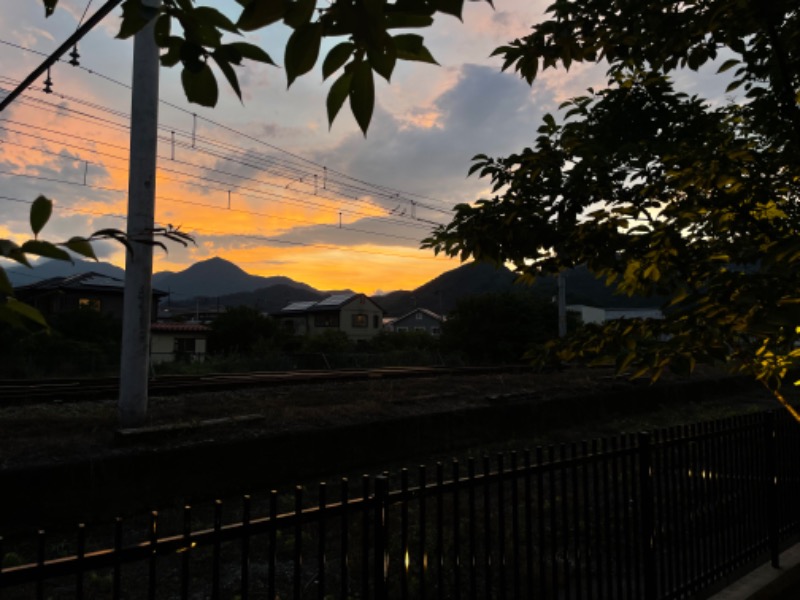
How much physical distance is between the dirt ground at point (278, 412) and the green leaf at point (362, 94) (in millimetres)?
8095

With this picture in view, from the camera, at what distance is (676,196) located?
4.58 metres

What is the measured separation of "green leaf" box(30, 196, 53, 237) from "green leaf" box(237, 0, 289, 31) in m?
0.50

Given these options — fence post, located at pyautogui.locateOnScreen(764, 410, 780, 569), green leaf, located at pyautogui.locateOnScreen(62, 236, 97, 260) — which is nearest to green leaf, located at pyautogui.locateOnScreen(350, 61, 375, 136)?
green leaf, located at pyautogui.locateOnScreen(62, 236, 97, 260)

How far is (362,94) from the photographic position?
1199 mm

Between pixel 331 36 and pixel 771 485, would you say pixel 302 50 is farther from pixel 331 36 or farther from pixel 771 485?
pixel 771 485

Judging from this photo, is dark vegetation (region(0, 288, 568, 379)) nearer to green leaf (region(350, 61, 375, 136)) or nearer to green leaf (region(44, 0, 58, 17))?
green leaf (region(44, 0, 58, 17))

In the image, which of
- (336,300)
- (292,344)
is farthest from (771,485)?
(336,300)

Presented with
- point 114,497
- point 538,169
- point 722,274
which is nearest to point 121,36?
point 722,274

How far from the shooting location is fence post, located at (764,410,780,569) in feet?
18.8

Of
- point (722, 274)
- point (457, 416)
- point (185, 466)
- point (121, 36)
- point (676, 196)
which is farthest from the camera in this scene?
point (457, 416)

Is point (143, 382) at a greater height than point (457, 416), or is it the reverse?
point (143, 382)

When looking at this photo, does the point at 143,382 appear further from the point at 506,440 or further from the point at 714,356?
the point at 714,356

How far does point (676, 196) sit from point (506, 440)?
9.75 m

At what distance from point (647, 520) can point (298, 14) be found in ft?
15.6
